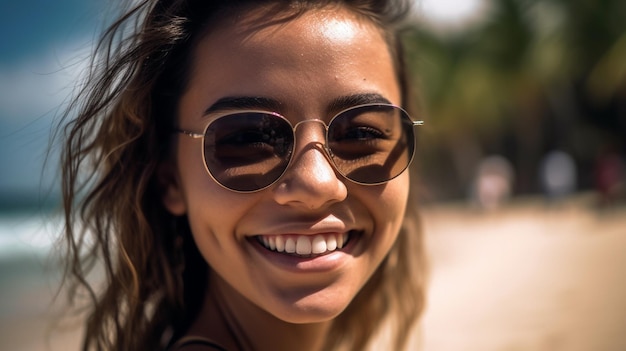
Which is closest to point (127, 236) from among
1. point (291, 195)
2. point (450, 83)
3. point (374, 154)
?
point (291, 195)

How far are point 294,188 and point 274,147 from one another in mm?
148

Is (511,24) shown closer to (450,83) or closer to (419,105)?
(450,83)

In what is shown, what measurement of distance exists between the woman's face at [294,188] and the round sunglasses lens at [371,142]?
0.11 feet

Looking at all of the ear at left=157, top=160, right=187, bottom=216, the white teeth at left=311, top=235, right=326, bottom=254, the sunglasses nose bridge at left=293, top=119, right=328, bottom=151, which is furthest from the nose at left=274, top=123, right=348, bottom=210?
the ear at left=157, top=160, right=187, bottom=216

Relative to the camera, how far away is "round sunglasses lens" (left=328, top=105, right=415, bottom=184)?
1732mm

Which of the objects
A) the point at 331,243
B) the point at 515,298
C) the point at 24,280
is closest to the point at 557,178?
the point at 515,298

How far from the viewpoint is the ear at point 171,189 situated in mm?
1989

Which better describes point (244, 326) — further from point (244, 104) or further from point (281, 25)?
point (281, 25)

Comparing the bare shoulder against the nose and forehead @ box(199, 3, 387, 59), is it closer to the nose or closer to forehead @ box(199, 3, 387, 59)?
the nose

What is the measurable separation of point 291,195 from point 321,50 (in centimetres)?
47

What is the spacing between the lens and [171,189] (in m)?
2.03

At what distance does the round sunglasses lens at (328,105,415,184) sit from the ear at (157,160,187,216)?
61 cm

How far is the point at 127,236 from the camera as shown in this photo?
207cm

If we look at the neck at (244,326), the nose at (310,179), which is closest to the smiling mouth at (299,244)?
the nose at (310,179)
